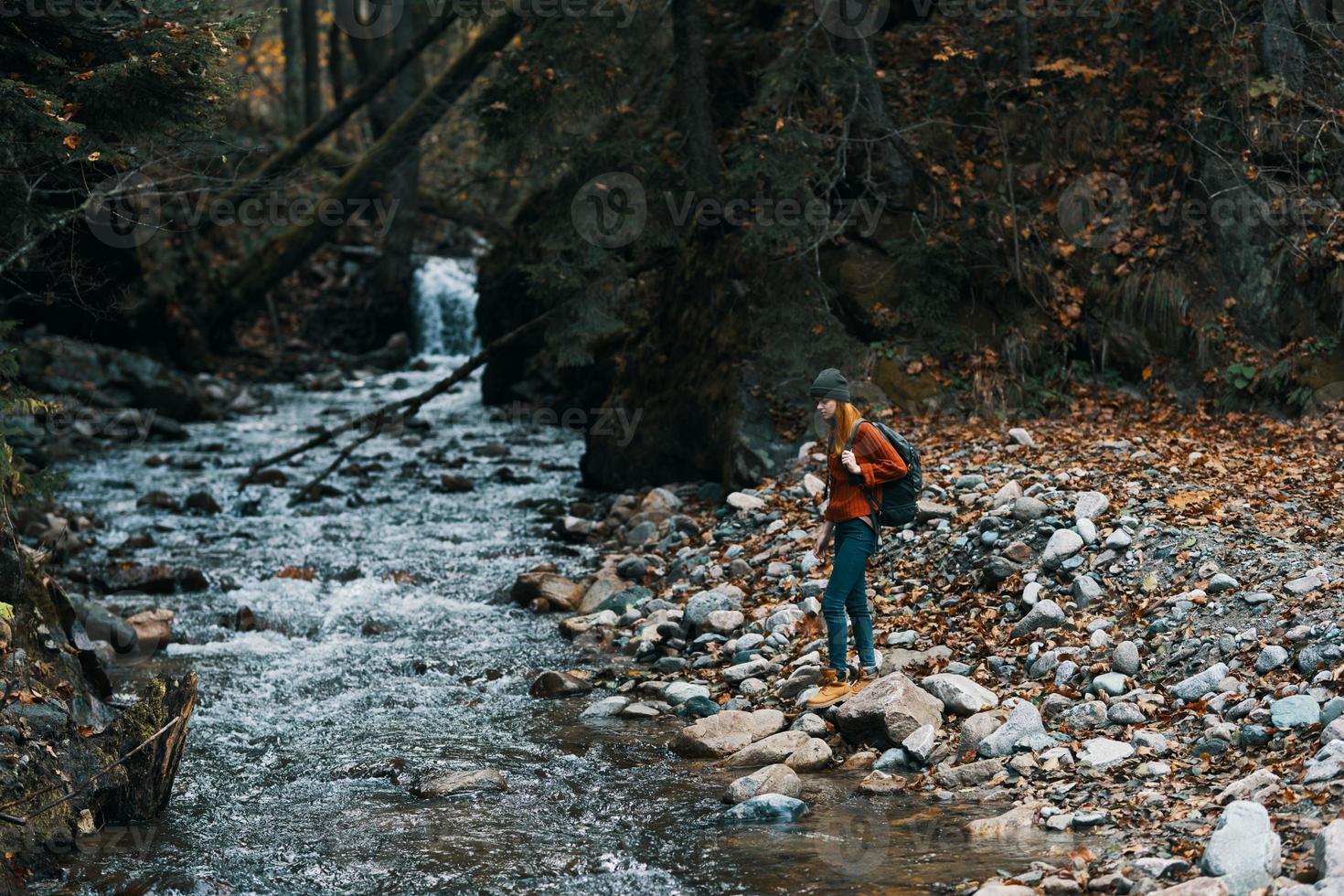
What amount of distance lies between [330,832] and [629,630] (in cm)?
418

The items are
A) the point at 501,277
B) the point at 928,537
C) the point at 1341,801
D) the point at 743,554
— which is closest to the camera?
the point at 1341,801

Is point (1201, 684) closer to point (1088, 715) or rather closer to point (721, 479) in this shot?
point (1088, 715)

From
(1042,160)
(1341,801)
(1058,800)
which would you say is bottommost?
(1058,800)

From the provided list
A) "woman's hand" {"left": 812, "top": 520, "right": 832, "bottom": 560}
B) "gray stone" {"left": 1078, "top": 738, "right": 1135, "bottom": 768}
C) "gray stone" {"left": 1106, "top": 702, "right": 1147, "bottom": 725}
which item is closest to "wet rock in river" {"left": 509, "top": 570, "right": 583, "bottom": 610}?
"woman's hand" {"left": 812, "top": 520, "right": 832, "bottom": 560}

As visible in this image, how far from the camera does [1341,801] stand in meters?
5.14

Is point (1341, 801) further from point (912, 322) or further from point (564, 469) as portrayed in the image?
point (564, 469)

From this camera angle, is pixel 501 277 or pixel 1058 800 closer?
pixel 1058 800

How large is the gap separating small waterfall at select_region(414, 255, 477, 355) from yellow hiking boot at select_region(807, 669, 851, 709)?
18.7 metres

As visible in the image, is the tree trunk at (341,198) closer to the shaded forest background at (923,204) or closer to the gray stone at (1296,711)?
the shaded forest background at (923,204)

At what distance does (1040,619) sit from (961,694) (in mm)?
1089

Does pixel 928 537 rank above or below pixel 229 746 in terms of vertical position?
above

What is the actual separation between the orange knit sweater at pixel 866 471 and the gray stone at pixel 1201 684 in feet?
6.98

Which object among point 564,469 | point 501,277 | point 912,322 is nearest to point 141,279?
point 501,277

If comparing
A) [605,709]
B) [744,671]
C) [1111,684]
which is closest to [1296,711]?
[1111,684]
